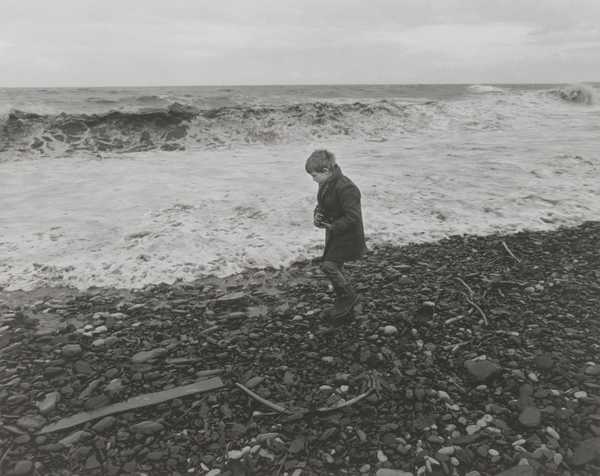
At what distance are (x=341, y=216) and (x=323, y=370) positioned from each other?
1.53 metres

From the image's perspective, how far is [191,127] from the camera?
62.5 feet

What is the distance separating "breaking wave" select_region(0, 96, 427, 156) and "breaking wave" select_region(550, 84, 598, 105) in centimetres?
1418

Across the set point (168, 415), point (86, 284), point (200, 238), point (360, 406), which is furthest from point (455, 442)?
point (200, 238)

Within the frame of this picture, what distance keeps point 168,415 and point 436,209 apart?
708cm

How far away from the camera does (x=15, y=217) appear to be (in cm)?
895

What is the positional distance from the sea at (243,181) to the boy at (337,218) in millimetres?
2100

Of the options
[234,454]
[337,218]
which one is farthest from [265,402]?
[337,218]

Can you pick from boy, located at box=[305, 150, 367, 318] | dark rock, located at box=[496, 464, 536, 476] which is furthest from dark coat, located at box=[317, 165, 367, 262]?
dark rock, located at box=[496, 464, 536, 476]

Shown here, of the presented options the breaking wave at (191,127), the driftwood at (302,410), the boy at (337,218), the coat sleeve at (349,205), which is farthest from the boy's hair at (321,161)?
the breaking wave at (191,127)

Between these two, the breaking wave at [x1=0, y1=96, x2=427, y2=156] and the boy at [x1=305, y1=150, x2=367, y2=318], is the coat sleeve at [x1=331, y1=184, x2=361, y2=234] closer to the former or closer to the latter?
the boy at [x1=305, y1=150, x2=367, y2=318]

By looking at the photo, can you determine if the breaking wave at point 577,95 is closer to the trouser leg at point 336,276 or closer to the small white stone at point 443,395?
the trouser leg at point 336,276

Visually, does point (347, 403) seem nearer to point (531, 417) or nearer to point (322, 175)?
point (531, 417)

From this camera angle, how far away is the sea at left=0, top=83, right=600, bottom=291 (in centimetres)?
727

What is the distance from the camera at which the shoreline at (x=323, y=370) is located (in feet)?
10.5
